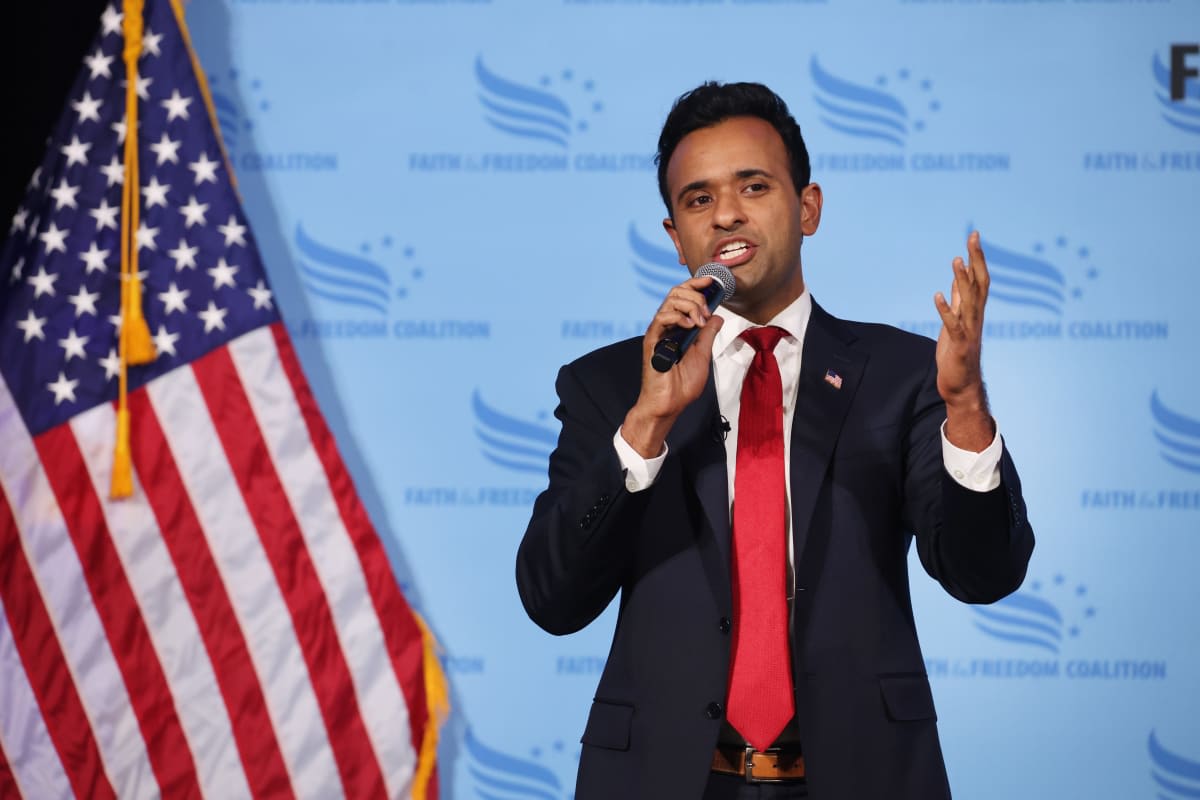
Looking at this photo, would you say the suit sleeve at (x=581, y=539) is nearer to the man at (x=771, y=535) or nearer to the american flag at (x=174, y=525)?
the man at (x=771, y=535)

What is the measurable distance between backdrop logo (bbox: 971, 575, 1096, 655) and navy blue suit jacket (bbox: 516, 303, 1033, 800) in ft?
5.37

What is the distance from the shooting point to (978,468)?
142 cm

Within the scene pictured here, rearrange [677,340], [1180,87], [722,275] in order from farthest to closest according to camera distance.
Result: [1180,87]
[722,275]
[677,340]

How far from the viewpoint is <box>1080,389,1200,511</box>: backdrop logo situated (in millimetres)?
3094

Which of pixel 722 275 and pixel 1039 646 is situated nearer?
pixel 722 275

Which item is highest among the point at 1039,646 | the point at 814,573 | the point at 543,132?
the point at 543,132

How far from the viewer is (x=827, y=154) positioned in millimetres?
3238

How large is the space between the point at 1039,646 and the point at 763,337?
5.93ft

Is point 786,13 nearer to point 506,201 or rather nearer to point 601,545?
point 506,201

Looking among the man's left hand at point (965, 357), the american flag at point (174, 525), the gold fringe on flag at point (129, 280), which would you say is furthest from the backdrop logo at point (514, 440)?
the man's left hand at point (965, 357)

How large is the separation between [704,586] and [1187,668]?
2.06 meters

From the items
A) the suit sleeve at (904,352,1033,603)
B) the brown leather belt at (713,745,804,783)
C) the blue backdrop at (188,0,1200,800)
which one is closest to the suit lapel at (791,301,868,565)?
the suit sleeve at (904,352,1033,603)

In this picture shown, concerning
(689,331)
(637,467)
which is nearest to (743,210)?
(689,331)

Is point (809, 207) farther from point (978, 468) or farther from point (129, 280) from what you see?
point (129, 280)
